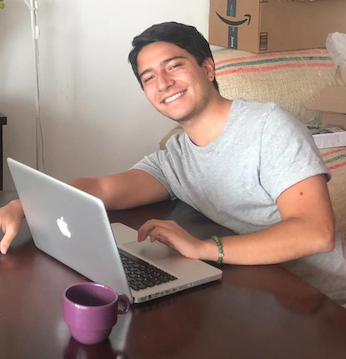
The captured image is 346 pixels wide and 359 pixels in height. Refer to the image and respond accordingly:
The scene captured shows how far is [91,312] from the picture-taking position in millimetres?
802

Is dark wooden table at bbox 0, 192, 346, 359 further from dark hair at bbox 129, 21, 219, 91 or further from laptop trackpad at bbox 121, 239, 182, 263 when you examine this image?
dark hair at bbox 129, 21, 219, 91

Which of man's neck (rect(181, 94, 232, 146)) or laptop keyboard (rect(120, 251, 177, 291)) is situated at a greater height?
man's neck (rect(181, 94, 232, 146))

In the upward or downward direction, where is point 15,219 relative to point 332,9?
downward

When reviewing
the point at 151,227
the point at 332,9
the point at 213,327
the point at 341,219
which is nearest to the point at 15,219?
the point at 151,227

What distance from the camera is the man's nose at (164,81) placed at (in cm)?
147

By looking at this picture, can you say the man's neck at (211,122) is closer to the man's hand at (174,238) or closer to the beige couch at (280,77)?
the man's hand at (174,238)

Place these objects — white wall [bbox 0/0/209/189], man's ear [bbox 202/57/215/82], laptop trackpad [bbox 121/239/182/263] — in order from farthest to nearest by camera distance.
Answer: white wall [bbox 0/0/209/189]
man's ear [bbox 202/57/215/82]
laptop trackpad [bbox 121/239/182/263]

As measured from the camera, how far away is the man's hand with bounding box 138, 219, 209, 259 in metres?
1.13

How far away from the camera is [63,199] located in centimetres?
100

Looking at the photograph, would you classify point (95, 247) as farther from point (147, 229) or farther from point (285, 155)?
point (285, 155)

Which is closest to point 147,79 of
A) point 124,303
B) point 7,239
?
point 7,239

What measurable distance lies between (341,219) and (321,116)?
0.71 metres

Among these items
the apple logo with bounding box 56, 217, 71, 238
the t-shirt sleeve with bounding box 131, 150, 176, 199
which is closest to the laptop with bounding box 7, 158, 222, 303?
the apple logo with bounding box 56, 217, 71, 238

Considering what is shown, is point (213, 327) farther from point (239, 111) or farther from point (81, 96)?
point (81, 96)
